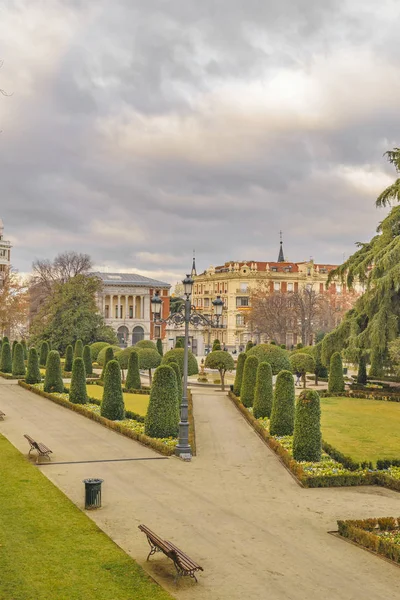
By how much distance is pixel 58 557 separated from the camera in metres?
12.0

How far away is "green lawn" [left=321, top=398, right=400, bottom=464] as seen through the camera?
23.3m

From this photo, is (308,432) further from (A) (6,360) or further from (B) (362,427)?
(A) (6,360)

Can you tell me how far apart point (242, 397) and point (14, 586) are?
23235 millimetres

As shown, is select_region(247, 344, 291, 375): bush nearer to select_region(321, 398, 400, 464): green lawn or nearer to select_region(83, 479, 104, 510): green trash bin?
select_region(321, 398, 400, 464): green lawn

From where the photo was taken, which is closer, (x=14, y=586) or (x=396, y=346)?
(x=14, y=586)

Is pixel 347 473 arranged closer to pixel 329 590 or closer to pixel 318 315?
pixel 329 590

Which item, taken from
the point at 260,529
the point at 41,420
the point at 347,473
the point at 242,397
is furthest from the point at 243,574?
the point at 242,397

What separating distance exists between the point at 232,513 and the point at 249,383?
18.0m

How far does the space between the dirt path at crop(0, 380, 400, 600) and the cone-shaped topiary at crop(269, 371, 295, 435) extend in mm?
1091

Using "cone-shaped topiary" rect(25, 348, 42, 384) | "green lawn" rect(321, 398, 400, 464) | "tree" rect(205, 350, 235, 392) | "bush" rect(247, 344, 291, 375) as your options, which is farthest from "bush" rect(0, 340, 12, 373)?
"green lawn" rect(321, 398, 400, 464)

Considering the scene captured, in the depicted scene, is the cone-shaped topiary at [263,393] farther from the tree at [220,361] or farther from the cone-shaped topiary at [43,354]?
the cone-shaped topiary at [43,354]

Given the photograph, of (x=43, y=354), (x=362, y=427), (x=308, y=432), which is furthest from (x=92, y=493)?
(x=43, y=354)

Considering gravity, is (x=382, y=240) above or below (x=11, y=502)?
above

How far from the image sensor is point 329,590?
10.9 metres
